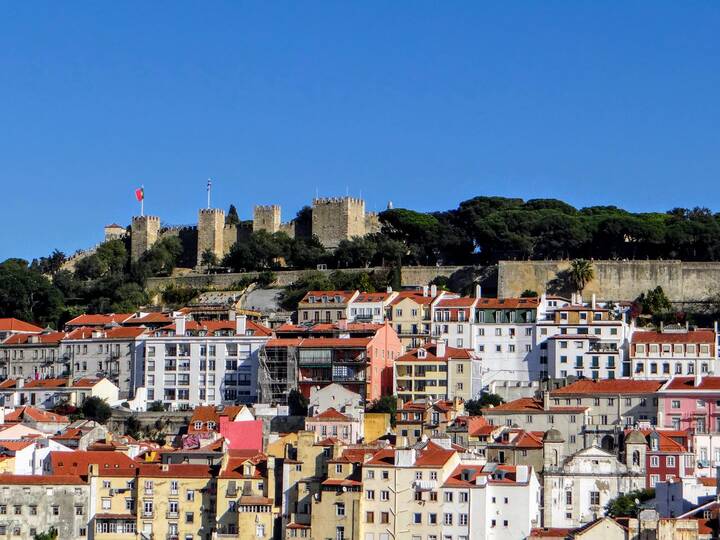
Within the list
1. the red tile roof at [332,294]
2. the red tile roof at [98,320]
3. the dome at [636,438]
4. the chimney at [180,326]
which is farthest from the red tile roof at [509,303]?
the dome at [636,438]

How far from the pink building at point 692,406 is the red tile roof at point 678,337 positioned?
627 cm

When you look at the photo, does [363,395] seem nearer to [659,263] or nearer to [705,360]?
[705,360]

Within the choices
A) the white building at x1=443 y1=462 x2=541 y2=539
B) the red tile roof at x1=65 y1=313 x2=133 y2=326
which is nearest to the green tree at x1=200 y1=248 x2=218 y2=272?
the red tile roof at x1=65 y1=313 x2=133 y2=326

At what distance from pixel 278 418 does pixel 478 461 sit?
14046mm

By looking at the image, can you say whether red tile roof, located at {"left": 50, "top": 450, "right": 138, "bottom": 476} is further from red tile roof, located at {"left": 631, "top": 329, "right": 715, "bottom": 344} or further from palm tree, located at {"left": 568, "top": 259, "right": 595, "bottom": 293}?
palm tree, located at {"left": 568, "top": 259, "right": 595, "bottom": 293}

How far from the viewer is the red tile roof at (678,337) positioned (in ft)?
234

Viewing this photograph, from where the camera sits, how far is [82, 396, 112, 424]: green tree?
72.1 meters

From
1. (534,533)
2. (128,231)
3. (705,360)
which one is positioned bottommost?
(534,533)

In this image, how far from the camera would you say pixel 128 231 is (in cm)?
10712

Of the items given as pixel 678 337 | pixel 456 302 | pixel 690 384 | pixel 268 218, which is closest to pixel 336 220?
pixel 268 218

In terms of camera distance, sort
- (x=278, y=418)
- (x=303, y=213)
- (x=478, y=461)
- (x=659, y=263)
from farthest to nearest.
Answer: (x=303, y=213)
(x=659, y=263)
(x=278, y=418)
(x=478, y=461)

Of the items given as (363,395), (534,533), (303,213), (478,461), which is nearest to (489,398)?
(363,395)

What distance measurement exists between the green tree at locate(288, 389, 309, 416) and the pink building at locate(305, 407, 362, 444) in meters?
4.83

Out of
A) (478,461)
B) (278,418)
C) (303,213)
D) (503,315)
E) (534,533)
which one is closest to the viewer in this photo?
(534,533)
